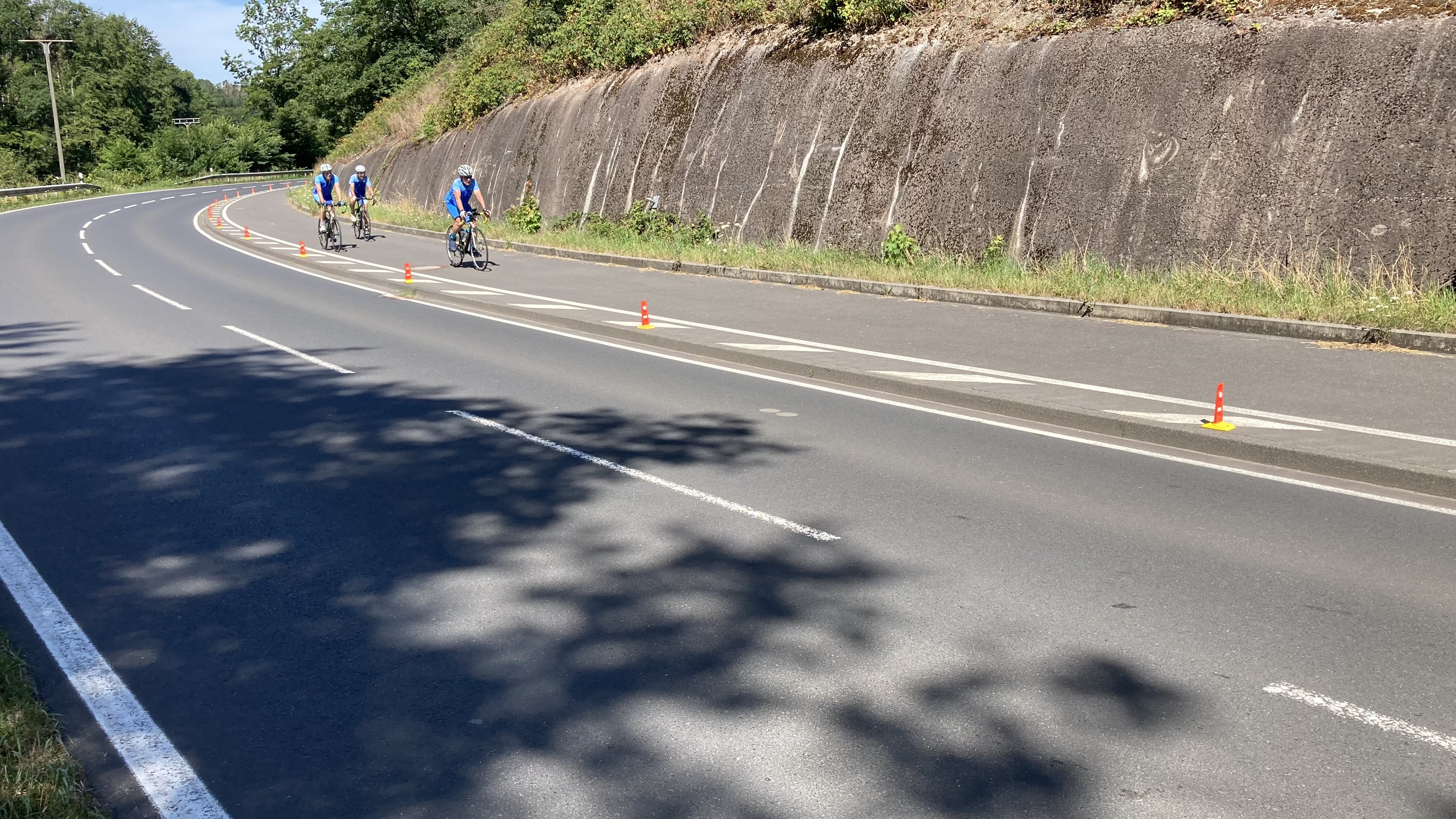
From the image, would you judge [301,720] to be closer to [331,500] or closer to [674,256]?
[331,500]

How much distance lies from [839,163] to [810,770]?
16.8 metres

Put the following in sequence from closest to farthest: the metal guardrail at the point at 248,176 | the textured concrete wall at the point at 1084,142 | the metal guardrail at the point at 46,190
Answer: the textured concrete wall at the point at 1084,142 → the metal guardrail at the point at 46,190 → the metal guardrail at the point at 248,176

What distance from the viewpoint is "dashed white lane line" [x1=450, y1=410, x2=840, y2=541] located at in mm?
6238

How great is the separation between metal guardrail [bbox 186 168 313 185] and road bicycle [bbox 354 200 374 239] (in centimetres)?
4470

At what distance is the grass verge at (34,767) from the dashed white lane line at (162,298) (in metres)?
13.0

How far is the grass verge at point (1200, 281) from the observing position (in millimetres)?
11234

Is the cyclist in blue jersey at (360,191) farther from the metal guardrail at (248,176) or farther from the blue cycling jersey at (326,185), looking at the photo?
the metal guardrail at (248,176)

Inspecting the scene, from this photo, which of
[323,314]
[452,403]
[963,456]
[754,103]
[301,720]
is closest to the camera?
[301,720]

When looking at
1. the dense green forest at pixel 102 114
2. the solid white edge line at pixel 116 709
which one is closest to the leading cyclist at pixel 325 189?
the solid white edge line at pixel 116 709

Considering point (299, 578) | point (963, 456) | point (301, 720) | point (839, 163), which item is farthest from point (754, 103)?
point (301, 720)

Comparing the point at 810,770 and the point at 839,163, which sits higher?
the point at 839,163

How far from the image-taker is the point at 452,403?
9.67 metres

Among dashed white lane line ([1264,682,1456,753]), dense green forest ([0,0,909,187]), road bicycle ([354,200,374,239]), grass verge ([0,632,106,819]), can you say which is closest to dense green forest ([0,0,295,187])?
dense green forest ([0,0,909,187])

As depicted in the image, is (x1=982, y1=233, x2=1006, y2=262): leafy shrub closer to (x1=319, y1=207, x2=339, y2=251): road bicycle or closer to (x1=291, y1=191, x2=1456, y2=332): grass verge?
(x1=291, y1=191, x2=1456, y2=332): grass verge
